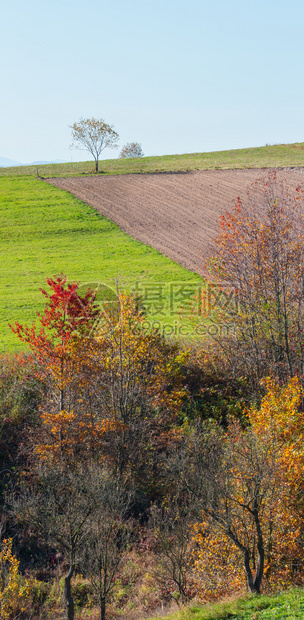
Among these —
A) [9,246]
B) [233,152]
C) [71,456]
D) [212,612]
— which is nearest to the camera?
[212,612]

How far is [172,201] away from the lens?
168 ft

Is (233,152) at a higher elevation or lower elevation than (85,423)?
higher

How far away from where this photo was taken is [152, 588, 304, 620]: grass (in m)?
11.2

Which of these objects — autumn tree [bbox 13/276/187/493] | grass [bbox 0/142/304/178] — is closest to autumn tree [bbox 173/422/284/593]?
autumn tree [bbox 13/276/187/493]

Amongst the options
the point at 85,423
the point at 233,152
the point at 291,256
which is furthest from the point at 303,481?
the point at 233,152

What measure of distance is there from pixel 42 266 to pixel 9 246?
20.1ft

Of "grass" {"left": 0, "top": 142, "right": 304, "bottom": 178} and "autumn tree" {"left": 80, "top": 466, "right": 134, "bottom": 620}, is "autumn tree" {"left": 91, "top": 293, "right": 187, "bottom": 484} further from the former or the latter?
"grass" {"left": 0, "top": 142, "right": 304, "bottom": 178}

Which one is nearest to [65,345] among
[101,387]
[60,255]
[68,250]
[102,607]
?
[101,387]

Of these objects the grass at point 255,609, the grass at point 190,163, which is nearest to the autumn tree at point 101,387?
the grass at point 255,609

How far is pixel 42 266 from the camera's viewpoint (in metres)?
40.1

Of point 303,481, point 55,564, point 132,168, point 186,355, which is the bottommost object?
point 55,564

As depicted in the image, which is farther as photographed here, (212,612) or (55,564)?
(55,564)

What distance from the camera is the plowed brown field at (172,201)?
43.4m

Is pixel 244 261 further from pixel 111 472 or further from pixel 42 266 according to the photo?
pixel 42 266
